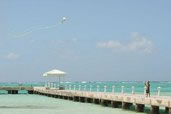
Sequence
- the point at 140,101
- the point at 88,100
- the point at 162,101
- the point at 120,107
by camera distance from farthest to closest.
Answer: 1. the point at 88,100
2. the point at 120,107
3. the point at 140,101
4. the point at 162,101

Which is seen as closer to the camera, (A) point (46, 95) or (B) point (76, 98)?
(B) point (76, 98)

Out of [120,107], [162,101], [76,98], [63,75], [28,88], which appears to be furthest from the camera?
[28,88]

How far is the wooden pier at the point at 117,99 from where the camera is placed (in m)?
29.4

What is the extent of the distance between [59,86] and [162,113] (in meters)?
26.4

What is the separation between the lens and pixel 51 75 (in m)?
58.4

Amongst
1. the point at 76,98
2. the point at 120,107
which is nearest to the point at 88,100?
the point at 76,98

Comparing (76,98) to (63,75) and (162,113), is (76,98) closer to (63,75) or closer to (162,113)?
→ (63,75)

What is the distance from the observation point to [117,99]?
36438mm

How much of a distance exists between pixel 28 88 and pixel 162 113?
121 feet

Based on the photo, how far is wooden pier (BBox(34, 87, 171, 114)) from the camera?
2944 cm

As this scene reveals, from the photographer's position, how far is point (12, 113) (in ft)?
107

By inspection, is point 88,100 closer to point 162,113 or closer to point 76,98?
point 76,98

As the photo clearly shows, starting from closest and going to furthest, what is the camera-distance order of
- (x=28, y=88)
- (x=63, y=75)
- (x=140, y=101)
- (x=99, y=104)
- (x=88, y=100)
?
(x=140, y=101) < (x=99, y=104) < (x=88, y=100) < (x=63, y=75) < (x=28, y=88)

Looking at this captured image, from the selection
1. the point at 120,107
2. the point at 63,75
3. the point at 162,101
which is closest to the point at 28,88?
the point at 63,75
